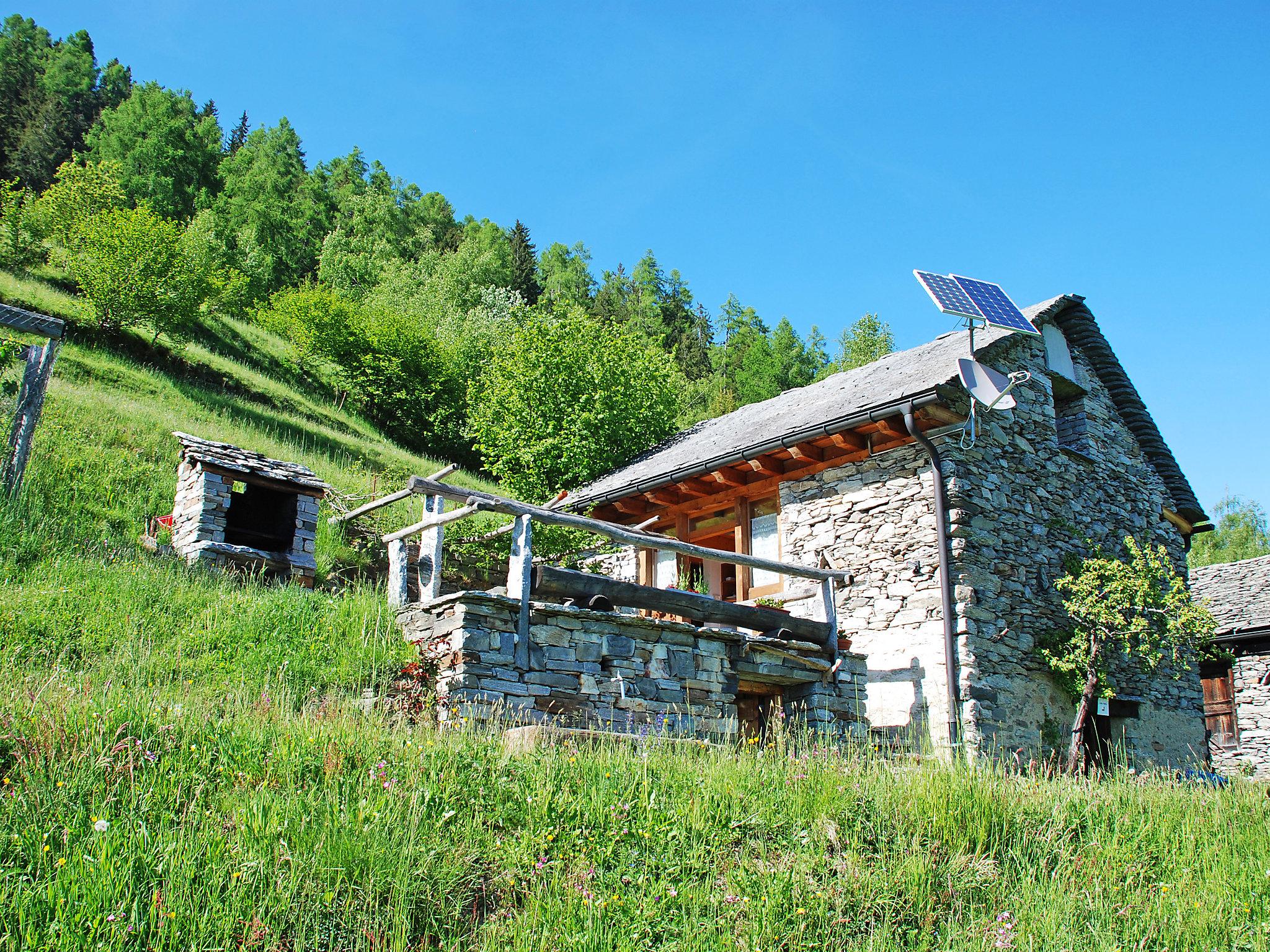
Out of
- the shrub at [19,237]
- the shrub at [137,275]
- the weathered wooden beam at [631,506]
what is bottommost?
the weathered wooden beam at [631,506]

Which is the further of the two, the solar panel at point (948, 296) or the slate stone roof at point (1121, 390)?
the slate stone roof at point (1121, 390)

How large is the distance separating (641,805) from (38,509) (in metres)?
9.88

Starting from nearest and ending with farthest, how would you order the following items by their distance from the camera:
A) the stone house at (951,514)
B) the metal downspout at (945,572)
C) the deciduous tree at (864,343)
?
the metal downspout at (945,572) → the stone house at (951,514) → the deciduous tree at (864,343)

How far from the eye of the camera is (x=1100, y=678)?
1177 cm

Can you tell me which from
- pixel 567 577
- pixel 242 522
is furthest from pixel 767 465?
pixel 242 522

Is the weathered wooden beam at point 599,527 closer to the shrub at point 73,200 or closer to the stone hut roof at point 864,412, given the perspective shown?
the stone hut roof at point 864,412

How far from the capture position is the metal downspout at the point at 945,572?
10.7 metres

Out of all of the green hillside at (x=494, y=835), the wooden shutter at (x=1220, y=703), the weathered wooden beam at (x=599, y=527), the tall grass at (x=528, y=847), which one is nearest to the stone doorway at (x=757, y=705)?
the weathered wooden beam at (x=599, y=527)

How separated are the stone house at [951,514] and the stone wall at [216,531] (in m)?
4.23

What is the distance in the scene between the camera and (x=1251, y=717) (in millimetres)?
17094

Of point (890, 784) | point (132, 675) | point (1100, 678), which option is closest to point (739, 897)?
point (890, 784)

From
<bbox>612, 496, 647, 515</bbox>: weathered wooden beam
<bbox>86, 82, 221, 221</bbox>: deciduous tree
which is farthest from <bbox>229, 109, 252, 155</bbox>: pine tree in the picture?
<bbox>612, 496, 647, 515</bbox>: weathered wooden beam

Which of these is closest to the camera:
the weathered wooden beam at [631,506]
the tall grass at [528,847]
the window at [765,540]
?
the tall grass at [528,847]

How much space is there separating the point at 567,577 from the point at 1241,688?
1475 centimetres
